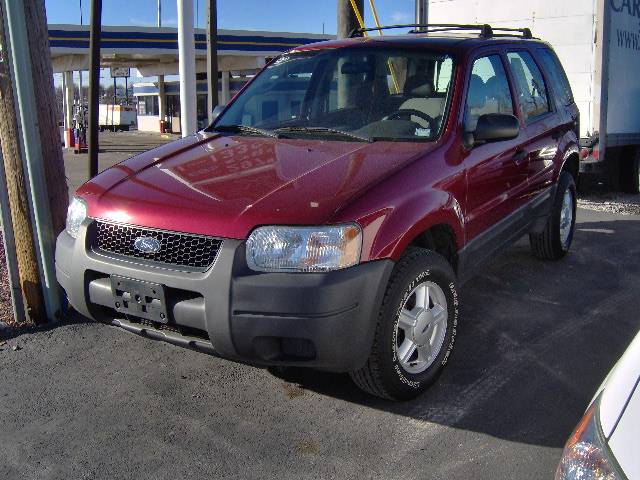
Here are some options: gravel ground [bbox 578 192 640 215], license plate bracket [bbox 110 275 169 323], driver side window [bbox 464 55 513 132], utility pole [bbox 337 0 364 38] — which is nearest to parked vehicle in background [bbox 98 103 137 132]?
utility pole [bbox 337 0 364 38]

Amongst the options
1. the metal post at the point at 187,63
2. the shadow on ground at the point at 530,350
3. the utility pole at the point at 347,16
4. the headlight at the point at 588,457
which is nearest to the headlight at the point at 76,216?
the shadow on ground at the point at 530,350

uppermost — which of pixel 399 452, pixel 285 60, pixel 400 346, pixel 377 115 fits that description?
pixel 285 60

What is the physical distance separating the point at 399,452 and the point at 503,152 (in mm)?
2195

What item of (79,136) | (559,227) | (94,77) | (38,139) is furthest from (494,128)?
(79,136)

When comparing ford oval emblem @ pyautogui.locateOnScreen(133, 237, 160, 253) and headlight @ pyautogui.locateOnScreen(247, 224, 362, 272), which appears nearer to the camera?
headlight @ pyautogui.locateOnScreen(247, 224, 362, 272)

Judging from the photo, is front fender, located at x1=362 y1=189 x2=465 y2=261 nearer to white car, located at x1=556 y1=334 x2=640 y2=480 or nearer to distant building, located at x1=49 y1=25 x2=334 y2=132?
white car, located at x1=556 y1=334 x2=640 y2=480

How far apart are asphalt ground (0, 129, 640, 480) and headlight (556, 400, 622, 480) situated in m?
1.30

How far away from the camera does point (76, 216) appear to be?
356 cm

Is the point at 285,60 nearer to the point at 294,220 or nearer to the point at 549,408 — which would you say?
the point at 294,220

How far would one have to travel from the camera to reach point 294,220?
113 inches

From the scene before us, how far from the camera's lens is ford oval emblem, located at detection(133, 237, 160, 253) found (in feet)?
10.2

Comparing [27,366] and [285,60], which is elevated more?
Result: [285,60]

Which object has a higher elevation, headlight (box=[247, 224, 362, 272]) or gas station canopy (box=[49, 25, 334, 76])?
gas station canopy (box=[49, 25, 334, 76])

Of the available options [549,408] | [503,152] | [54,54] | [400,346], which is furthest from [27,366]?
[54,54]
